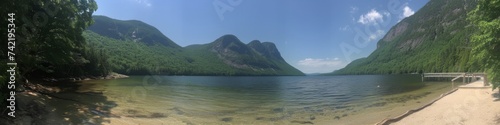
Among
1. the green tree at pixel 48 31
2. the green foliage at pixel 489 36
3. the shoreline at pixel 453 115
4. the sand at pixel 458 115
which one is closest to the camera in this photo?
the green foliage at pixel 489 36

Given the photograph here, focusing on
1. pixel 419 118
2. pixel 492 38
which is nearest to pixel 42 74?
pixel 419 118

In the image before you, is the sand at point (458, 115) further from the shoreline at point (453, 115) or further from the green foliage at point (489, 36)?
the green foliage at point (489, 36)

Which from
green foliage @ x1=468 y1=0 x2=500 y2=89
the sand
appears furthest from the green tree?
green foliage @ x1=468 y1=0 x2=500 y2=89

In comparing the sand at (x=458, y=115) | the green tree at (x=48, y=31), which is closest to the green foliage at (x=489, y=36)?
the sand at (x=458, y=115)

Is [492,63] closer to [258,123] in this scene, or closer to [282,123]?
[282,123]

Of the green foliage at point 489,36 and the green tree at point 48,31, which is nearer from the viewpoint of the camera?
the green foliage at point 489,36

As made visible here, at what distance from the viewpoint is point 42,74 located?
46.4 metres

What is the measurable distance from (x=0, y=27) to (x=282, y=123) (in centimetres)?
1512

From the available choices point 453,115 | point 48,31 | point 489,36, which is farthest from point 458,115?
point 48,31

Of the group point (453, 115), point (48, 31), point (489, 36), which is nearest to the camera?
point (489, 36)

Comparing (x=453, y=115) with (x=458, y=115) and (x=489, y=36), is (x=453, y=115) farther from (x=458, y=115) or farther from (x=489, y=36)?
(x=489, y=36)

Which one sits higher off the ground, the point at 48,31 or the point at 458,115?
the point at 48,31

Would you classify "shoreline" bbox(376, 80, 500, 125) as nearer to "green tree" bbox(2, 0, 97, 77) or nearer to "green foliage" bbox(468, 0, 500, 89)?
"green foliage" bbox(468, 0, 500, 89)

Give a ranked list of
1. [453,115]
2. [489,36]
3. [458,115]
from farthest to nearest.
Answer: [453,115], [458,115], [489,36]
